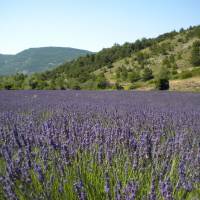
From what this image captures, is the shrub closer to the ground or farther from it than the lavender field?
closer to the ground

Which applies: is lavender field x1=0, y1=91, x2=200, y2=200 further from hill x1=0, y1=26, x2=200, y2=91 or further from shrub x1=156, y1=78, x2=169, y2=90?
hill x1=0, y1=26, x2=200, y2=91

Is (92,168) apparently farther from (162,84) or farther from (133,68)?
(133,68)

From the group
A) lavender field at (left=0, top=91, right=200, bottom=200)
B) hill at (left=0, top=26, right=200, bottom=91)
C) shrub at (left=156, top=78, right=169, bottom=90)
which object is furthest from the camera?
hill at (left=0, top=26, right=200, bottom=91)

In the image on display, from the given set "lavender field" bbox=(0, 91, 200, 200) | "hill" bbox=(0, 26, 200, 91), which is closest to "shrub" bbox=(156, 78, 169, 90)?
"hill" bbox=(0, 26, 200, 91)

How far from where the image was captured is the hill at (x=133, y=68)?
2080 cm

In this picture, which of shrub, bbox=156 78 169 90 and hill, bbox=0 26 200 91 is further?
hill, bbox=0 26 200 91

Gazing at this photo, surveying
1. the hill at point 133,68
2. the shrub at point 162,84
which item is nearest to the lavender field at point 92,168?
the shrub at point 162,84

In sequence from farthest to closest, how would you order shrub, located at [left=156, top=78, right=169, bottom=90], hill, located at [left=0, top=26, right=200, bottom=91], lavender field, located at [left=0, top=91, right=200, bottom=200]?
hill, located at [left=0, top=26, right=200, bottom=91] < shrub, located at [left=156, top=78, right=169, bottom=90] < lavender field, located at [left=0, top=91, right=200, bottom=200]

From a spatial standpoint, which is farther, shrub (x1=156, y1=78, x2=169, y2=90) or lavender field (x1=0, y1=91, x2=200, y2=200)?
shrub (x1=156, y1=78, x2=169, y2=90)

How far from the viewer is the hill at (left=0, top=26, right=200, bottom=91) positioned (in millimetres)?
20797

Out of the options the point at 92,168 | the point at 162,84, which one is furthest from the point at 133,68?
the point at 92,168

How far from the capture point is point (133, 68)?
2791 centimetres

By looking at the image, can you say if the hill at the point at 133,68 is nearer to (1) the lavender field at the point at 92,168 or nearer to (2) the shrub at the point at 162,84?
(2) the shrub at the point at 162,84

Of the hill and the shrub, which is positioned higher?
the hill
